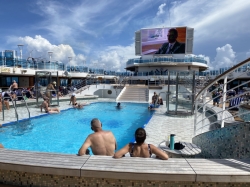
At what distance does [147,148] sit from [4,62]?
1891 centimetres

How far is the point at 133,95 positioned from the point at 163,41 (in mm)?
17927

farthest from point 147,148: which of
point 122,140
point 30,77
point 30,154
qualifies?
point 30,77

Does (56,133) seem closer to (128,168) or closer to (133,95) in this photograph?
(128,168)

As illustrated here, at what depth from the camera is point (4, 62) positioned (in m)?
16.6

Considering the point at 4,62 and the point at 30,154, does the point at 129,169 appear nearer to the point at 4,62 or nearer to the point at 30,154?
the point at 30,154

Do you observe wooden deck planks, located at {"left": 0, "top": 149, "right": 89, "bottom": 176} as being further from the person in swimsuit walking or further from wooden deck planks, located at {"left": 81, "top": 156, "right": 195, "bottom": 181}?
the person in swimsuit walking

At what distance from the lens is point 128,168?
6.72 feet

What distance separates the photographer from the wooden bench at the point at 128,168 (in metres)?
1.93

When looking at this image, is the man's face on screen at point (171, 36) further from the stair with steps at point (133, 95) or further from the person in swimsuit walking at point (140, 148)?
the person in swimsuit walking at point (140, 148)

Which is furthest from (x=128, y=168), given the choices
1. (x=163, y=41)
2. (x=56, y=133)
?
(x=163, y=41)

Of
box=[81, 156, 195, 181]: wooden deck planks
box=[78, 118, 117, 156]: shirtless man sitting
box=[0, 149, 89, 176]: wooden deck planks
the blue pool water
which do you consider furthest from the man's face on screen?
box=[0, 149, 89, 176]: wooden deck planks

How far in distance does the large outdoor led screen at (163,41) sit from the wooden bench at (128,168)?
3104cm

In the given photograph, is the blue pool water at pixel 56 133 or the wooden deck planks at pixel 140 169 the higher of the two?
the wooden deck planks at pixel 140 169

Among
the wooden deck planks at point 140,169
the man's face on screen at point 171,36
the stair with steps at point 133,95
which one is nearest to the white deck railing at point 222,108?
the wooden deck planks at point 140,169
